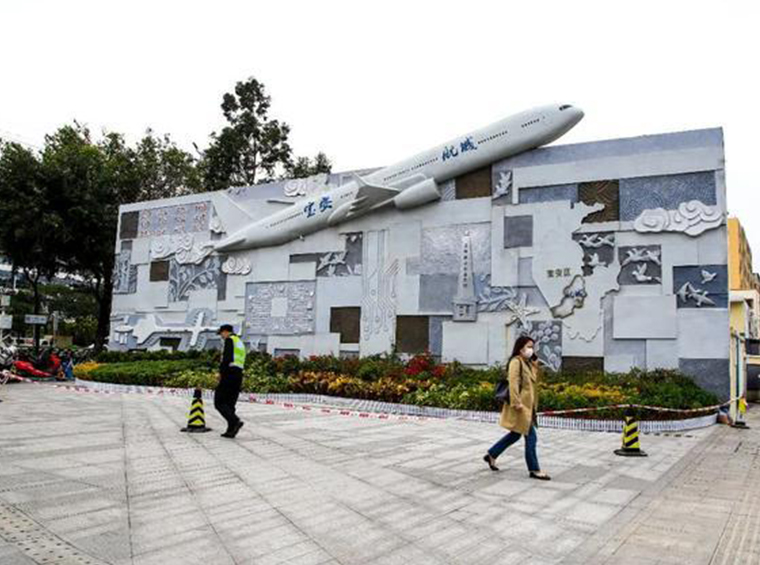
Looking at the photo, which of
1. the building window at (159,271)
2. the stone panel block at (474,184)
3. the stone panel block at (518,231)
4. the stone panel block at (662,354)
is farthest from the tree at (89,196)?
the stone panel block at (662,354)

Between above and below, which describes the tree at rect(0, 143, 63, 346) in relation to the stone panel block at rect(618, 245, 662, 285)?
above

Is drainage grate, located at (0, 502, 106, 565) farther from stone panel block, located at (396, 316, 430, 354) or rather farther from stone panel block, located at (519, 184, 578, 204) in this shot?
stone panel block, located at (519, 184, 578, 204)

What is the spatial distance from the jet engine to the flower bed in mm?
4198

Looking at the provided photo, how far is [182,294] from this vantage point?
21.6m

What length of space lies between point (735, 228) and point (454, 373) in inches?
625

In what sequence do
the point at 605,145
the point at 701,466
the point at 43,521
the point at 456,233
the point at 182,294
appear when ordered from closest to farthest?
the point at 43,521
the point at 701,466
the point at 605,145
the point at 456,233
the point at 182,294

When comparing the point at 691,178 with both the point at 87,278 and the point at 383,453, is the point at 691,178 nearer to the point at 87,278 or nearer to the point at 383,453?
the point at 383,453

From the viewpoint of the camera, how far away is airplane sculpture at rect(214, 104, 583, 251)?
51.5 ft

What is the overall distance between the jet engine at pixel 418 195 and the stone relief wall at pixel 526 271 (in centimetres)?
27

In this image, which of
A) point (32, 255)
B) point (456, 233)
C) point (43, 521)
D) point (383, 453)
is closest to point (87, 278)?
point (32, 255)

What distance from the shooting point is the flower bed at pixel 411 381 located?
39.5ft

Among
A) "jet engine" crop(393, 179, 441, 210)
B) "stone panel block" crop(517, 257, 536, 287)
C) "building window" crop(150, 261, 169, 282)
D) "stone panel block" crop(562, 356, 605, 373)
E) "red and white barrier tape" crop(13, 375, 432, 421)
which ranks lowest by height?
"red and white barrier tape" crop(13, 375, 432, 421)

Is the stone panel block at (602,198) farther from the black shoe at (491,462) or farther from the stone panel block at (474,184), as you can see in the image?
the black shoe at (491,462)

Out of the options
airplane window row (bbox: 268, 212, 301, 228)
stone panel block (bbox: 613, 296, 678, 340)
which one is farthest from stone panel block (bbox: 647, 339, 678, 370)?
airplane window row (bbox: 268, 212, 301, 228)
